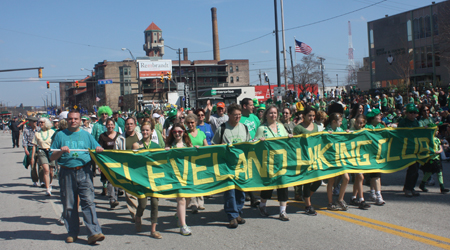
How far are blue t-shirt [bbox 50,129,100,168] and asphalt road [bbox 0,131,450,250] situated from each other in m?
1.16

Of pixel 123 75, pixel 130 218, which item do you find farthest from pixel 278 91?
pixel 123 75

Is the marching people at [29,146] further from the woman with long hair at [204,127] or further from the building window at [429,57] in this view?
the building window at [429,57]

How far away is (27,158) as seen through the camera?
990cm

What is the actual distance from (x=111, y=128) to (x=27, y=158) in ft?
11.6

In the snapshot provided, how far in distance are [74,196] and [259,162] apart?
2.88 m

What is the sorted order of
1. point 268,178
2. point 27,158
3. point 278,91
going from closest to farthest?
point 268,178, point 27,158, point 278,91

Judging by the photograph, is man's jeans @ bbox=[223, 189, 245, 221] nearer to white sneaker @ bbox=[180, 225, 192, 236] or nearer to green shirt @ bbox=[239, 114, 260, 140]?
white sneaker @ bbox=[180, 225, 192, 236]

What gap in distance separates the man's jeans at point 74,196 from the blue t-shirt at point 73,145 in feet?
0.39

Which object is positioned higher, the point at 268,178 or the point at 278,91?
the point at 278,91

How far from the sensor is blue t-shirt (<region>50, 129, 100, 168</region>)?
5.59 metres

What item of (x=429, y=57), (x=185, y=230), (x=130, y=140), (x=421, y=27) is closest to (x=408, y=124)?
(x=185, y=230)

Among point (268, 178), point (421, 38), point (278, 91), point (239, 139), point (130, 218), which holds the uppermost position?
point (421, 38)

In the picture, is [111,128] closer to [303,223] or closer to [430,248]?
[303,223]

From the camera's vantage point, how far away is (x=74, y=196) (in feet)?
18.6
